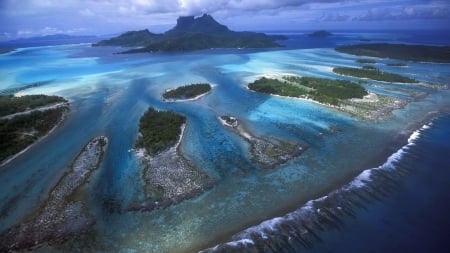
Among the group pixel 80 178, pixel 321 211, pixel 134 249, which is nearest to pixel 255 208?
pixel 321 211

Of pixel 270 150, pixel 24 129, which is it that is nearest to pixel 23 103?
pixel 24 129

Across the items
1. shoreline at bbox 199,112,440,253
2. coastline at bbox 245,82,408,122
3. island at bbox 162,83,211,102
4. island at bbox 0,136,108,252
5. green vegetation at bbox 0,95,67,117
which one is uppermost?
green vegetation at bbox 0,95,67,117

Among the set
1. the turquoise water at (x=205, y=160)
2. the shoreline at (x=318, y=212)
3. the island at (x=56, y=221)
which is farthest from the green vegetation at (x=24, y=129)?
the shoreline at (x=318, y=212)

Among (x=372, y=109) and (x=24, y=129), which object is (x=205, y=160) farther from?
(x=372, y=109)

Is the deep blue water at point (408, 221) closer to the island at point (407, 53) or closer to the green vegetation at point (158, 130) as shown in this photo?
the green vegetation at point (158, 130)

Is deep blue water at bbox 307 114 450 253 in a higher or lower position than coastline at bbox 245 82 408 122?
lower

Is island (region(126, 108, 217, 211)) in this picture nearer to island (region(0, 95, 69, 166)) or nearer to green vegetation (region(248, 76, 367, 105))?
island (region(0, 95, 69, 166))

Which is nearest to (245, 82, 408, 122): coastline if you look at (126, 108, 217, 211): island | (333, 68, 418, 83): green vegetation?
(333, 68, 418, 83): green vegetation

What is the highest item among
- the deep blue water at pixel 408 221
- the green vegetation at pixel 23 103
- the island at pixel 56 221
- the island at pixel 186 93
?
the green vegetation at pixel 23 103
